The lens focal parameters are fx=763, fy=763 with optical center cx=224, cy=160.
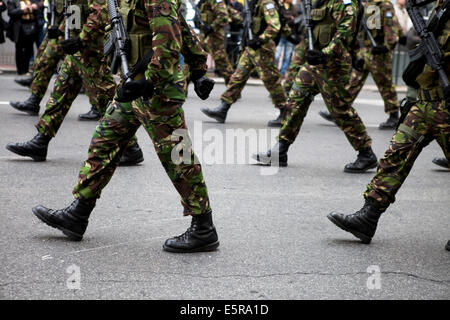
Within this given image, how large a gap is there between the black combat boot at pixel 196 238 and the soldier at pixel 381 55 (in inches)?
230

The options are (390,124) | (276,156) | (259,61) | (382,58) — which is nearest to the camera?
(276,156)

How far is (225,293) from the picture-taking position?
376 centimetres

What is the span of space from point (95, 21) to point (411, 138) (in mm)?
3014

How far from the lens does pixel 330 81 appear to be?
22.7 ft

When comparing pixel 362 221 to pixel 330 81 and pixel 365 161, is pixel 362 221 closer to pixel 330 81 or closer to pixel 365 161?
pixel 330 81

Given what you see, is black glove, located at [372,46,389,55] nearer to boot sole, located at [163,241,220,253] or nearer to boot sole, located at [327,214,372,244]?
boot sole, located at [327,214,372,244]

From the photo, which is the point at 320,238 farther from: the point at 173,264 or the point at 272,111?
the point at 272,111

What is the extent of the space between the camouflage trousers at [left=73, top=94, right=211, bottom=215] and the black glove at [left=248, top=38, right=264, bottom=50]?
5529 mm

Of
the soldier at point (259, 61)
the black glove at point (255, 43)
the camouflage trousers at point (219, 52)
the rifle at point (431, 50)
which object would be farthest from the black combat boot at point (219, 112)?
the rifle at point (431, 50)

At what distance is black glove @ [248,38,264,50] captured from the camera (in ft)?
31.8

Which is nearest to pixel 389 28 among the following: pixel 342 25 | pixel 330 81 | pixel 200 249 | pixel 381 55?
pixel 381 55

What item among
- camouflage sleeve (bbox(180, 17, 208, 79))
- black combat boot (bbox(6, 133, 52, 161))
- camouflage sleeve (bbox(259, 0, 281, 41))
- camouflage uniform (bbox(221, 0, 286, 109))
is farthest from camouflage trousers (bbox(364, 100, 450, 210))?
camouflage uniform (bbox(221, 0, 286, 109))
